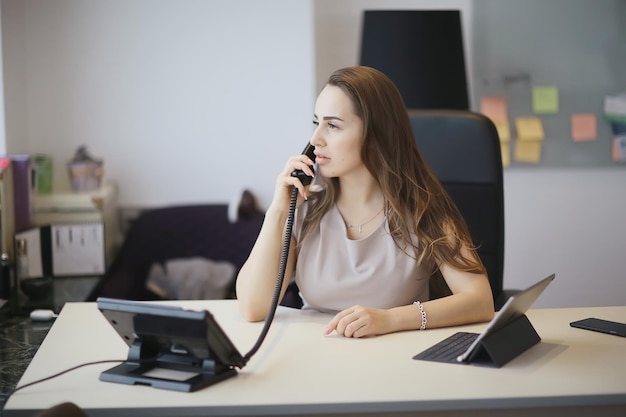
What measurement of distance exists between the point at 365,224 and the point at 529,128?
6.97ft

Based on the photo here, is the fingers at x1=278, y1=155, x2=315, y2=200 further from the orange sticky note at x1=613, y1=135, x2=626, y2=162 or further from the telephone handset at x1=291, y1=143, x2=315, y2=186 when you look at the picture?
the orange sticky note at x1=613, y1=135, x2=626, y2=162

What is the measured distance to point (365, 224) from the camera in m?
2.21

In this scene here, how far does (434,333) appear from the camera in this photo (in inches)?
77.0

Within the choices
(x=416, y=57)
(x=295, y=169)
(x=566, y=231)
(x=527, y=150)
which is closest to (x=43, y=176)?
(x=416, y=57)

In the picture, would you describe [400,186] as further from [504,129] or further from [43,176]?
[504,129]

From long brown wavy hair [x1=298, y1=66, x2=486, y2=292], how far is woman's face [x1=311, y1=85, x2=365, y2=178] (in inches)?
0.8

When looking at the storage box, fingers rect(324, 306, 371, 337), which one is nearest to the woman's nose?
fingers rect(324, 306, 371, 337)

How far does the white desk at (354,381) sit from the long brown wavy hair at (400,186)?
0.25 meters

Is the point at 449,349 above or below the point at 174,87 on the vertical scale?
below

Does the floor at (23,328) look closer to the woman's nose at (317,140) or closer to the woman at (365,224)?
the woman at (365,224)

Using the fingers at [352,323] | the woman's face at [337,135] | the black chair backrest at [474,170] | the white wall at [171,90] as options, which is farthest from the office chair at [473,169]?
the white wall at [171,90]

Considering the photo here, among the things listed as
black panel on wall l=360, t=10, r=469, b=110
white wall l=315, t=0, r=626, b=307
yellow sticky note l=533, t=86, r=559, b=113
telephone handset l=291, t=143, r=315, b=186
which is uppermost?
black panel on wall l=360, t=10, r=469, b=110

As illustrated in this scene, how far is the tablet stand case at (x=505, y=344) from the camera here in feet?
5.59

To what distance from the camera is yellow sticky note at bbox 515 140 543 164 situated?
162 inches
